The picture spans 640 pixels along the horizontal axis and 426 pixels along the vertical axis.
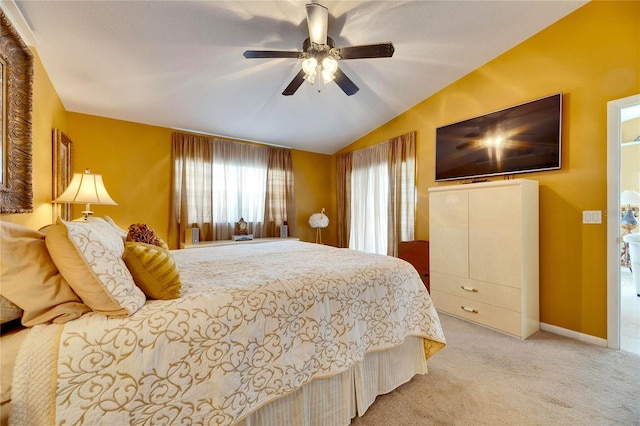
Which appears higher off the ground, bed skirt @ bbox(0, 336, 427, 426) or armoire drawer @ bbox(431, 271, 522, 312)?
armoire drawer @ bbox(431, 271, 522, 312)

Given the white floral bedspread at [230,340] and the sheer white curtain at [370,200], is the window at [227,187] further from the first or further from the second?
the white floral bedspread at [230,340]

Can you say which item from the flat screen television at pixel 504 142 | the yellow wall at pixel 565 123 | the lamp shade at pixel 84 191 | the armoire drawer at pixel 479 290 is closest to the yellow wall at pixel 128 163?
the yellow wall at pixel 565 123

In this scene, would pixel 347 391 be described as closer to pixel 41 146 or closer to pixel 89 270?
pixel 89 270

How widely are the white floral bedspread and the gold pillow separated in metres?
0.06

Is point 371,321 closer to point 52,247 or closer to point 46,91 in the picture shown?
point 52,247

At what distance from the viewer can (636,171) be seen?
4262mm

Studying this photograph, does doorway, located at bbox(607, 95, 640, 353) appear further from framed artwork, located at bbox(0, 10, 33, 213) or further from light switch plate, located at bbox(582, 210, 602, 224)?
framed artwork, located at bbox(0, 10, 33, 213)

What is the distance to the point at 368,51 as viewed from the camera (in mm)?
1904

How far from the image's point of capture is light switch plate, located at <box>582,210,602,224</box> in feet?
7.25

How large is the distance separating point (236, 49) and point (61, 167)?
216 centimetres

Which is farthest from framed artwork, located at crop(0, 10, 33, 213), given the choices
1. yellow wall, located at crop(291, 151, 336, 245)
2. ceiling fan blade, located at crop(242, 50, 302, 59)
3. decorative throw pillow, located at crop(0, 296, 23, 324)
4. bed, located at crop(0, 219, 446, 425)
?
yellow wall, located at crop(291, 151, 336, 245)

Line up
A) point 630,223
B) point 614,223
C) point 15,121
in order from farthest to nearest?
point 630,223 → point 614,223 → point 15,121

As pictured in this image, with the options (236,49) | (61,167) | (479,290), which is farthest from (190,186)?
(479,290)

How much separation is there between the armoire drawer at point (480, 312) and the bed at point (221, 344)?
1.14 m
